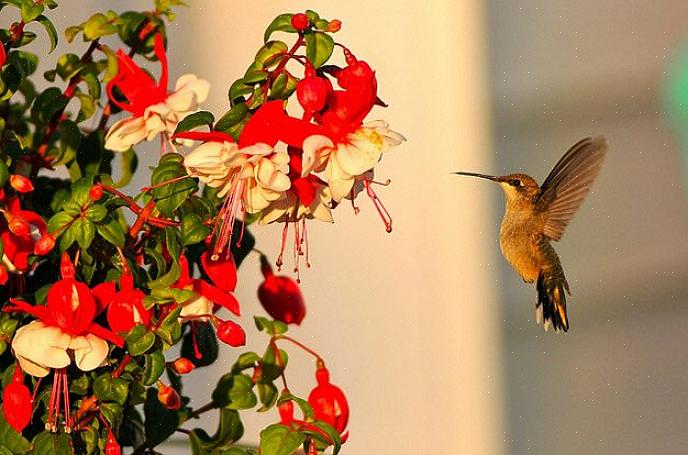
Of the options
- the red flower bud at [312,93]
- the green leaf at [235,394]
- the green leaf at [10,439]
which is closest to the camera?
the red flower bud at [312,93]

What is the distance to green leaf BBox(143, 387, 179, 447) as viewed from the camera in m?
0.82

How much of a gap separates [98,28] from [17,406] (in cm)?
35

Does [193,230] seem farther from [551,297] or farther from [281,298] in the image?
[551,297]

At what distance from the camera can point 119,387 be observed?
72cm

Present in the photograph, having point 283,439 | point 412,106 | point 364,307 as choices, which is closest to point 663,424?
point 364,307

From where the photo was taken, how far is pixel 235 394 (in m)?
0.85

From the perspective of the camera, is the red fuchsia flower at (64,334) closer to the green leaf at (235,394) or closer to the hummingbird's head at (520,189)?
the green leaf at (235,394)

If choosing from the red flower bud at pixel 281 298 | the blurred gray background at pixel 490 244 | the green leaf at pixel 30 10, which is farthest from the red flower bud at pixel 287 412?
the blurred gray background at pixel 490 244

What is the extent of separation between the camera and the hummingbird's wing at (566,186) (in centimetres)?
78

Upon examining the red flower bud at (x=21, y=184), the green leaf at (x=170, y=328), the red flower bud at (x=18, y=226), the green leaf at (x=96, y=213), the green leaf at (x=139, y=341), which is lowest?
the green leaf at (x=139, y=341)

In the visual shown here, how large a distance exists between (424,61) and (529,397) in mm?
563

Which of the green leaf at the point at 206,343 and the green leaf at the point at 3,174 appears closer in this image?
the green leaf at the point at 3,174

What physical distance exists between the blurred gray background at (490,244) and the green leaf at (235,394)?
748 millimetres

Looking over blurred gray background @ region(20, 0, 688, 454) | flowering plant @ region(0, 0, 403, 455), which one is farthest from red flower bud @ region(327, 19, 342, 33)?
blurred gray background @ region(20, 0, 688, 454)
